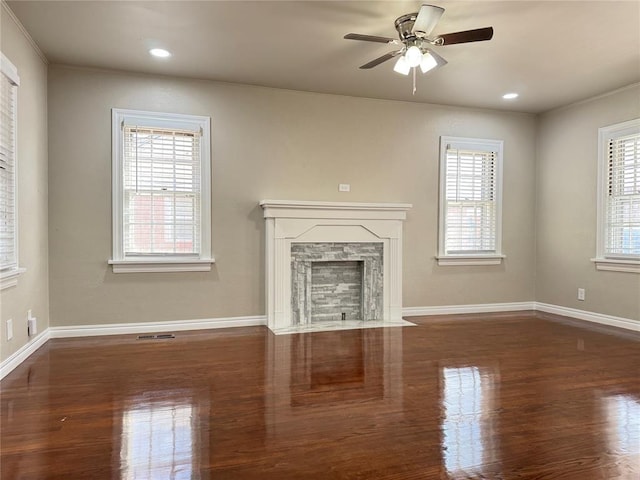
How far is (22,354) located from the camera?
345 centimetres

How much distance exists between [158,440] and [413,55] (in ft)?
9.85

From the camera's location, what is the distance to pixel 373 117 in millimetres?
5234

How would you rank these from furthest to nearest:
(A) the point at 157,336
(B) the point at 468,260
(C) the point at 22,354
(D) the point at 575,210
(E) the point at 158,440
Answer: (B) the point at 468,260 → (D) the point at 575,210 → (A) the point at 157,336 → (C) the point at 22,354 → (E) the point at 158,440

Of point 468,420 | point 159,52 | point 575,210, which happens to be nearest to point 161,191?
point 159,52

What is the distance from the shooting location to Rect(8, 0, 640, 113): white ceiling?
310cm

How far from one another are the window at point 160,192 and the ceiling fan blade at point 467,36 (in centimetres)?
269

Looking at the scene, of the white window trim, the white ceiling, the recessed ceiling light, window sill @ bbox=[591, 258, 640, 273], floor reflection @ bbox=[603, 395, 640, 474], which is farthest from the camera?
the white window trim

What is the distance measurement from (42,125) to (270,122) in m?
2.27

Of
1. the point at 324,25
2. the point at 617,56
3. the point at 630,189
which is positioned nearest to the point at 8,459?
the point at 324,25

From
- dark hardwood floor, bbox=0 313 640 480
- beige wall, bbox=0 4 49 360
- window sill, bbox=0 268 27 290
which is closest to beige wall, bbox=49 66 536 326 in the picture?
beige wall, bbox=0 4 49 360

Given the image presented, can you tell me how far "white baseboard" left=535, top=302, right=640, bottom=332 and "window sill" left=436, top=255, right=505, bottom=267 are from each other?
36.1 inches

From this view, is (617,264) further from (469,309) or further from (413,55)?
(413,55)

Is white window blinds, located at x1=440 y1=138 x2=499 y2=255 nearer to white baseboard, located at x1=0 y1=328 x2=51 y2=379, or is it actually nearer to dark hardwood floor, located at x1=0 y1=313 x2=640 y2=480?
dark hardwood floor, located at x1=0 y1=313 x2=640 y2=480

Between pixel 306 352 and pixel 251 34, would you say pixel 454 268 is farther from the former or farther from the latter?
pixel 251 34
